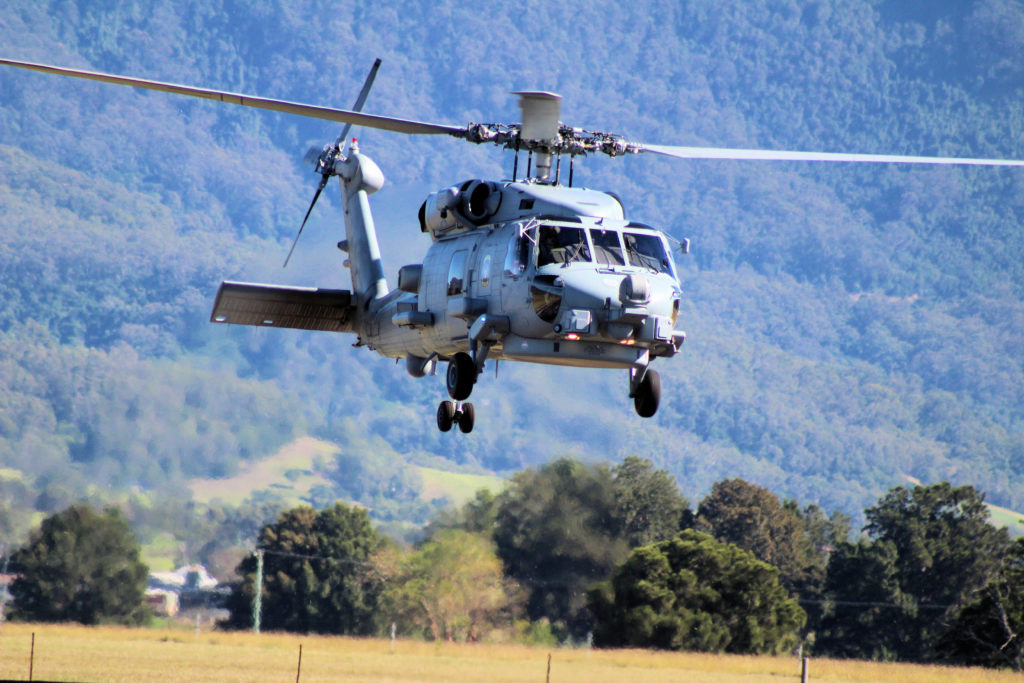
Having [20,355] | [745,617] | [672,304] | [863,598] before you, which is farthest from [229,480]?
[672,304]

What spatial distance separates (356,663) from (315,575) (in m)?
29.5

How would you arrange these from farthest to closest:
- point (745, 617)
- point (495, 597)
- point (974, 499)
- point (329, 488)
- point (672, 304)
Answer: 1. point (329, 488)
2. point (974, 499)
3. point (495, 597)
4. point (745, 617)
5. point (672, 304)

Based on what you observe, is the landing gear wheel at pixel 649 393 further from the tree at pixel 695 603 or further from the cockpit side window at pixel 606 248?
the tree at pixel 695 603

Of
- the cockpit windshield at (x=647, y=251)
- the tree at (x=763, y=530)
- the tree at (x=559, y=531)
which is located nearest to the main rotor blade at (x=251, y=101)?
the cockpit windshield at (x=647, y=251)

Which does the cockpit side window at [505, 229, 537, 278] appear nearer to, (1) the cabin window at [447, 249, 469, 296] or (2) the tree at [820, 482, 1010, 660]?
(1) the cabin window at [447, 249, 469, 296]

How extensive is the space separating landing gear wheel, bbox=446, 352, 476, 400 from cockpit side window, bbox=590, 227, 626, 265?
8.91ft

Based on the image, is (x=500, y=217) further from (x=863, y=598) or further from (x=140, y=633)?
(x=863, y=598)

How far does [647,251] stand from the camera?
22.0m

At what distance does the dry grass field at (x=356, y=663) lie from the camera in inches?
1930

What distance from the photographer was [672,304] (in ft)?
71.0

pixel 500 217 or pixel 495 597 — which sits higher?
pixel 500 217

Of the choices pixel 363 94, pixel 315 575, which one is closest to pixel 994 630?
pixel 315 575

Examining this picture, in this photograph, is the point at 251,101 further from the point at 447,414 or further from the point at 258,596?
the point at 258,596

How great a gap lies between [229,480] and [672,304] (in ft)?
309
